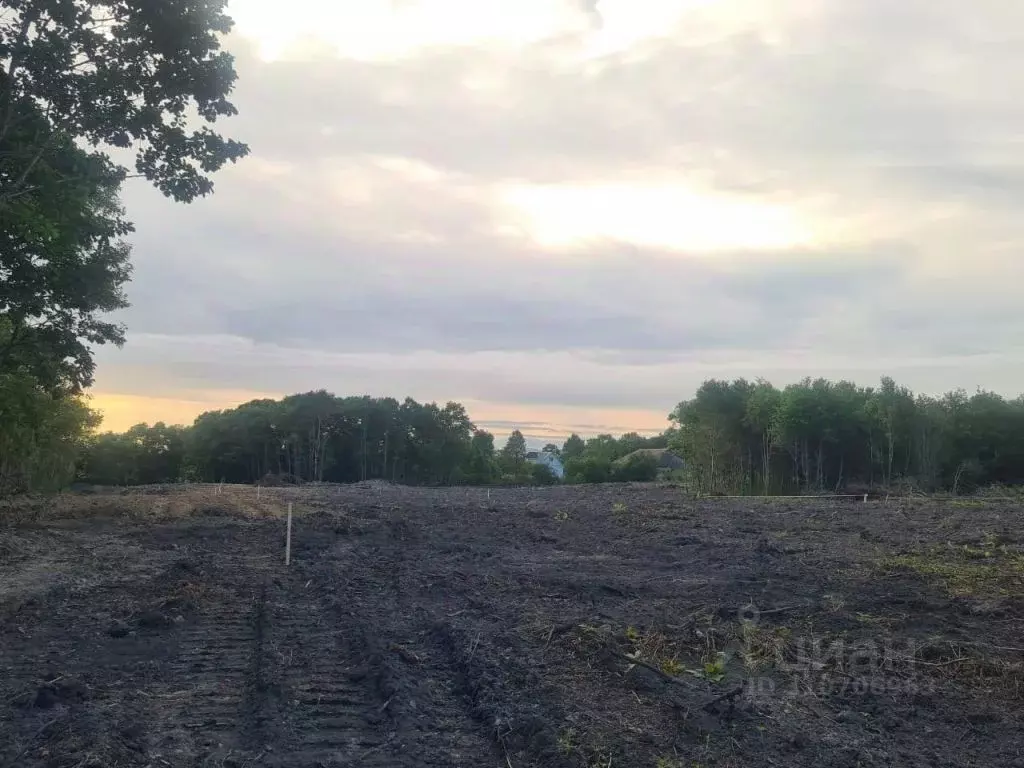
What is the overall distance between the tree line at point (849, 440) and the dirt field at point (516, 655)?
17.4m

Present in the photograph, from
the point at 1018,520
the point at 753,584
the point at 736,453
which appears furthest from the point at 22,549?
the point at 736,453

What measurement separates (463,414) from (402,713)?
57.5 metres

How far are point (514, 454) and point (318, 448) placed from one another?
29.1m

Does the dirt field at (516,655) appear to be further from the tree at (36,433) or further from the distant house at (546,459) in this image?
the distant house at (546,459)

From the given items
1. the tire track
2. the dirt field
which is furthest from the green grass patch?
the tire track

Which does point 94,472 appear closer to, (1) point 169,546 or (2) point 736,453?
(2) point 736,453

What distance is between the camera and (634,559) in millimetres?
11055

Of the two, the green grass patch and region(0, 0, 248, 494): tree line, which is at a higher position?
region(0, 0, 248, 494): tree line

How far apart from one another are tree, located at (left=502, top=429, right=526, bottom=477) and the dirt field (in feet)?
213

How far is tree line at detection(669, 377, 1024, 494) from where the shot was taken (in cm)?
2814

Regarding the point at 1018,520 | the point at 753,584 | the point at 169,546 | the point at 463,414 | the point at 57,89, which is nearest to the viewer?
the point at 753,584

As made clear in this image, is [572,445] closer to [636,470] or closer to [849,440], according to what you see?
[636,470]

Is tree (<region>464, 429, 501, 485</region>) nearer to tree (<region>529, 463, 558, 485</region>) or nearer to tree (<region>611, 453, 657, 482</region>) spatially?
tree (<region>529, 463, 558, 485</region>)

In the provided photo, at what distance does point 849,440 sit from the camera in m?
29.5
